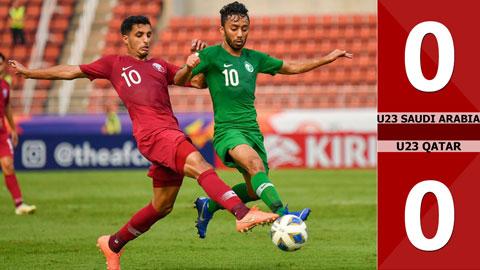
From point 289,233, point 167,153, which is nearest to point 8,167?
point 167,153

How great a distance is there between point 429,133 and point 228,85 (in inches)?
82.3

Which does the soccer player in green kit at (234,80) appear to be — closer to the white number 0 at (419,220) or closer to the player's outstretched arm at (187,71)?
the player's outstretched arm at (187,71)

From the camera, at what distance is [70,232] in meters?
9.20

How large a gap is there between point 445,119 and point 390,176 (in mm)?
461

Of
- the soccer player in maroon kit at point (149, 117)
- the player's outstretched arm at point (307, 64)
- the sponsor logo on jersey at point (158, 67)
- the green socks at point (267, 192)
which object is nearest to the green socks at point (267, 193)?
the green socks at point (267, 192)

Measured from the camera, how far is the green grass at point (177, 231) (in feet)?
23.2

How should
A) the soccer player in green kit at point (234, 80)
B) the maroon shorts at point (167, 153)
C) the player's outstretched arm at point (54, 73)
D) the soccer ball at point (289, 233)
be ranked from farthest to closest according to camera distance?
the soccer player in green kit at point (234, 80)
the player's outstretched arm at point (54, 73)
the maroon shorts at point (167, 153)
the soccer ball at point (289, 233)

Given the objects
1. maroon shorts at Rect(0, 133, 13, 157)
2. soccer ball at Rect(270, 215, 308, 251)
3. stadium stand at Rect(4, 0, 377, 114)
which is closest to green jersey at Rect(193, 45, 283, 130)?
soccer ball at Rect(270, 215, 308, 251)

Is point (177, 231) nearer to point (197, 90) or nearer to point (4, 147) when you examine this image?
point (4, 147)

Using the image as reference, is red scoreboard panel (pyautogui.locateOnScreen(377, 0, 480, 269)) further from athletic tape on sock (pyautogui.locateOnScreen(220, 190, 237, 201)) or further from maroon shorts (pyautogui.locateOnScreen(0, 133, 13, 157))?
maroon shorts (pyautogui.locateOnScreen(0, 133, 13, 157))

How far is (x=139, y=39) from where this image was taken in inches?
258

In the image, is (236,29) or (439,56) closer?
(439,56)

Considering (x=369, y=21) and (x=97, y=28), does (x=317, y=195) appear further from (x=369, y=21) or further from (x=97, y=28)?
(x=97, y=28)

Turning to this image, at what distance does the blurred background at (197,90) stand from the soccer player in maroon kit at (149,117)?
38.3 feet
